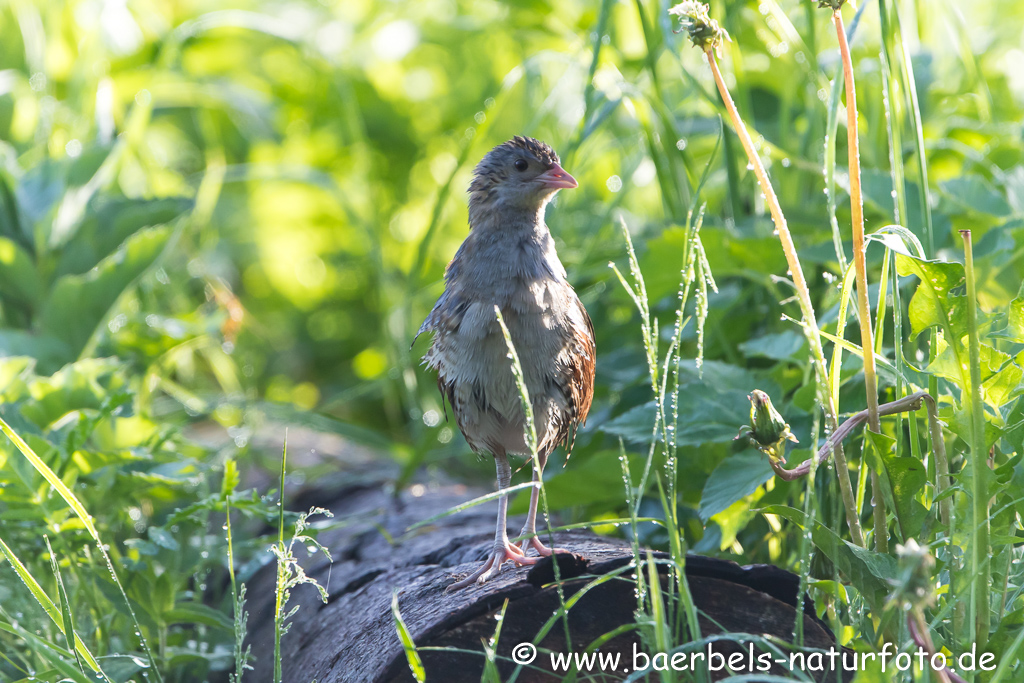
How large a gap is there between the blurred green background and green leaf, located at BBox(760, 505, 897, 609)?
10.6 inches

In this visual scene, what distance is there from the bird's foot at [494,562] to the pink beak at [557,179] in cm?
96

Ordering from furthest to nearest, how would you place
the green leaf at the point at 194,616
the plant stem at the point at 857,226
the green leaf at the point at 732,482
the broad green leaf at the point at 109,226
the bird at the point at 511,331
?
the broad green leaf at the point at 109,226 < the green leaf at the point at 194,616 < the bird at the point at 511,331 < the green leaf at the point at 732,482 < the plant stem at the point at 857,226

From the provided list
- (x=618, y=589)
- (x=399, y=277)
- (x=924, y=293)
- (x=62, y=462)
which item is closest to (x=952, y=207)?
(x=924, y=293)

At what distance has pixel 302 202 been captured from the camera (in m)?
6.35

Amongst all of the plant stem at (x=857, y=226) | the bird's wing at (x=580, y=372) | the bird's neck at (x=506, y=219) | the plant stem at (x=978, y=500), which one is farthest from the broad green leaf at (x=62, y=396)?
the plant stem at (x=978, y=500)

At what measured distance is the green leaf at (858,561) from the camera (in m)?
1.67

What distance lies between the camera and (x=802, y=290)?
5.52 feet

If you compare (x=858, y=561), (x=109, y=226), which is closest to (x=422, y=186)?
A: (x=109, y=226)

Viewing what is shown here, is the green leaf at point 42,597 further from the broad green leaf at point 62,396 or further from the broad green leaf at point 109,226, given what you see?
the broad green leaf at point 109,226

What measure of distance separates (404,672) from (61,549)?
1.14 meters

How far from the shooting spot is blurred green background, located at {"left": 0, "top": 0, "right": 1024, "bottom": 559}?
107 inches

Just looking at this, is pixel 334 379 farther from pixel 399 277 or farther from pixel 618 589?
pixel 618 589

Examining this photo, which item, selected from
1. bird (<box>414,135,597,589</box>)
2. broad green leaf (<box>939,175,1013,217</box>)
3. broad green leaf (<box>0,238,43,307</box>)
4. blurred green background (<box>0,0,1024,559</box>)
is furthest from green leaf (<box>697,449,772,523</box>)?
broad green leaf (<box>0,238,43,307</box>)

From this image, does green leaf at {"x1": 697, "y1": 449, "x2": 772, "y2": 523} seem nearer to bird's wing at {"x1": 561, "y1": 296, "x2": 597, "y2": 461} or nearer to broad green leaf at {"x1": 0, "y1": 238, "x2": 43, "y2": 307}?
bird's wing at {"x1": 561, "y1": 296, "x2": 597, "y2": 461}
